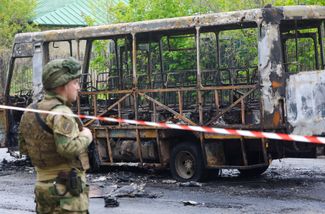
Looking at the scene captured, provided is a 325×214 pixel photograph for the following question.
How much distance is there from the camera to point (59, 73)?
5.39m

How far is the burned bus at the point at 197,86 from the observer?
38.6 ft

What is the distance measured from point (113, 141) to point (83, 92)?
120 centimetres

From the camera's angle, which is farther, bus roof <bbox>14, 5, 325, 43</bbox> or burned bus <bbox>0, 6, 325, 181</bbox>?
bus roof <bbox>14, 5, 325, 43</bbox>

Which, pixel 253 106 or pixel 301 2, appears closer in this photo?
pixel 253 106

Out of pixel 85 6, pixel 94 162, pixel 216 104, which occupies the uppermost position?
pixel 85 6

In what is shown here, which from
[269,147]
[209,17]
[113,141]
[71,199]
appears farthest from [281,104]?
[71,199]

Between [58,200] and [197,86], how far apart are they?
7415mm

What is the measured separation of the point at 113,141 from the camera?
1405 cm

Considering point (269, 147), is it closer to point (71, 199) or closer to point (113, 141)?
point (113, 141)

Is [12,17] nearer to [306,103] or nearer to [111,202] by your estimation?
[306,103]

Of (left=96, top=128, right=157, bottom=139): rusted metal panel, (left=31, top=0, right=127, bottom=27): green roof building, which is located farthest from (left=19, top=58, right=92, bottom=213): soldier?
(left=31, top=0, right=127, bottom=27): green roof building

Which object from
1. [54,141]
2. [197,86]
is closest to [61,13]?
[197,86]

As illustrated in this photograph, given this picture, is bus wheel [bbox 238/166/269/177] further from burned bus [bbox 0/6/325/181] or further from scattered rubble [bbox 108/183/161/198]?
scattered rubble [bbox 108/183/161/198]

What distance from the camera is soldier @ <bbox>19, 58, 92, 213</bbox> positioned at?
5.29m
